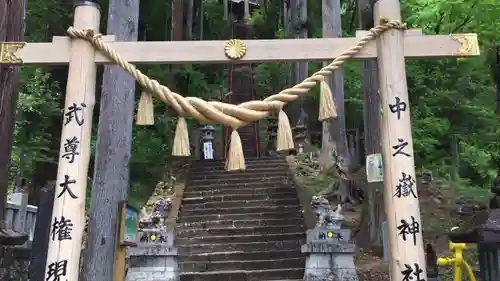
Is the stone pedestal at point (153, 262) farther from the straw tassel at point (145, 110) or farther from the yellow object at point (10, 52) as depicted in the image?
the yellow object at point (10, 52)

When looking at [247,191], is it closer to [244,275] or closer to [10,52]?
[244,275]

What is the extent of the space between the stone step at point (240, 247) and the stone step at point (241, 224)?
1.86 feet

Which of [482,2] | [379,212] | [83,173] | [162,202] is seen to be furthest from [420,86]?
[83,173]

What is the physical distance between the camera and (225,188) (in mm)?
11109

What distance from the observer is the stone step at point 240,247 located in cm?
860

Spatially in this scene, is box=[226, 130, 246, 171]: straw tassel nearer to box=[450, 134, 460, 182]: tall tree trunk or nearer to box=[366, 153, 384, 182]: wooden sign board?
box=[366, 153, 384, 182]: wooden sign board

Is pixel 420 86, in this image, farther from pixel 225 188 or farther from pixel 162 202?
pixel 162 202

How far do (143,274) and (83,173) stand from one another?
3.76 meters

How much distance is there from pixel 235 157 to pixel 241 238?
5330mm

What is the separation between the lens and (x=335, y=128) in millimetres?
10555

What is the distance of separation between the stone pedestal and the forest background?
3320mm

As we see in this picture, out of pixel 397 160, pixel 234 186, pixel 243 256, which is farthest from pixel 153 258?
pixel 397 160

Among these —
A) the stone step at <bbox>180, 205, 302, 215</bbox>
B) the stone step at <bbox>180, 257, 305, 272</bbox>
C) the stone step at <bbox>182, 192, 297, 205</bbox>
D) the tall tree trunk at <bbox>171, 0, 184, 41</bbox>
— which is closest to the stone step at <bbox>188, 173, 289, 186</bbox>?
the stone step at <bbox>182, 192, 297, 205</bbox>

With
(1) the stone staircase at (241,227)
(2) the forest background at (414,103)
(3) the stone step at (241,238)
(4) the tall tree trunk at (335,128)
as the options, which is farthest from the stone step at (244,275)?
(2) the forest background at (414,103)
